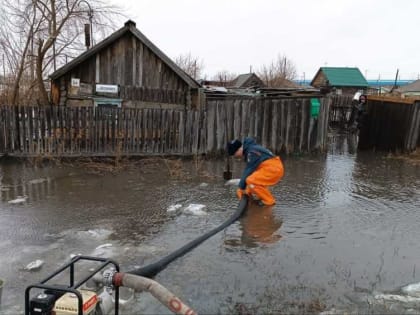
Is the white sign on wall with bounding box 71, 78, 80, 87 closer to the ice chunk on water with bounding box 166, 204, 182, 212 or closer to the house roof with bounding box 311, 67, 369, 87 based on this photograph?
the ice chunk on water with bounding box 166, 204, 182, 212

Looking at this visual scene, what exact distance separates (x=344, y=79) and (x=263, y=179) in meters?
52.4

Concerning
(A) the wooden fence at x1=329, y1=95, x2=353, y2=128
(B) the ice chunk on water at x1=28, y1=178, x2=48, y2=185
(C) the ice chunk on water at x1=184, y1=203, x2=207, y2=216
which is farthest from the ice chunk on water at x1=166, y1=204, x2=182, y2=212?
(A) the wooden fence at x1=329, y1=95, x2=353, y2=128

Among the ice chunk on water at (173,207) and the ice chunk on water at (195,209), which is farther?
the ice chunk on water at (173,207)

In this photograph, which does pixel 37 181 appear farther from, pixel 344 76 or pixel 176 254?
pixel 344 76

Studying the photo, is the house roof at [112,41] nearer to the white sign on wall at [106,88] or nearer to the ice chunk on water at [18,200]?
the white sign on wall at [106,88]

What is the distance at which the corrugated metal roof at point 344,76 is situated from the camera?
5403cm

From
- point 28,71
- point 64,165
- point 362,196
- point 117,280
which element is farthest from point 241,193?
point 28,71

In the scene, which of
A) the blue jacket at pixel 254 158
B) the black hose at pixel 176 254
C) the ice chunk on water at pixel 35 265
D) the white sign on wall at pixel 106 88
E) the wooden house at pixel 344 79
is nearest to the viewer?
the black hose at pixel 176 254

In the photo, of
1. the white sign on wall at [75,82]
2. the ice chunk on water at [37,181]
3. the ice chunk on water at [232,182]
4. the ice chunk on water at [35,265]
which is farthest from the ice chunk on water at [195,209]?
the white sign on wall at [75,82]

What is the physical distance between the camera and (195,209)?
21.5ft

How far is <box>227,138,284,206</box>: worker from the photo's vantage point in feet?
22.0

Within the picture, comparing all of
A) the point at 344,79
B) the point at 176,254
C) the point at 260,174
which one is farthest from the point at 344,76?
the point at 176,254

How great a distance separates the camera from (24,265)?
442cm

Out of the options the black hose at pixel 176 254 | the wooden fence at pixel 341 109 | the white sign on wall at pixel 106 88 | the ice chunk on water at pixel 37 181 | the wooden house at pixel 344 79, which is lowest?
the ice chunk on water at pixel 37 181
